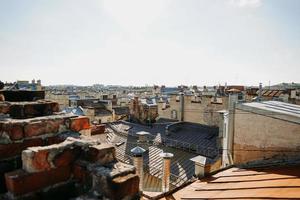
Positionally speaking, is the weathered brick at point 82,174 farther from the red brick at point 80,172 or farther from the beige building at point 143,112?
the beige building at point 143,112

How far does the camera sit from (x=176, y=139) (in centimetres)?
1917

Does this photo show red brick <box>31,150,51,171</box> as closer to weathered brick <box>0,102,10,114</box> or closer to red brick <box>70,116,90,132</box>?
red brick <box>70,116,90,132</box>

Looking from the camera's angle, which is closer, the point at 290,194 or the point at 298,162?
the point at 290,194

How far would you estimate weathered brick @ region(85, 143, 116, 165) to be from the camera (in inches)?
91.8

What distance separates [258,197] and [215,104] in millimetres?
21431

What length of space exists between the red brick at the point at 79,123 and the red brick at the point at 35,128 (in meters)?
0.33

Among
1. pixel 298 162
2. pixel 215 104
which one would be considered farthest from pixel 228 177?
pixel 215 104

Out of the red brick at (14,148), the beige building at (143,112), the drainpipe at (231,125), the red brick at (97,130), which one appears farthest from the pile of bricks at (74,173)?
the beige building at (143,112)

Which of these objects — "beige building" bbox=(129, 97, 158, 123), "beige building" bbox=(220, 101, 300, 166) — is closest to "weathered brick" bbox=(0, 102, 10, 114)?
"beige building" bbox=(220, 101, 300, 166)

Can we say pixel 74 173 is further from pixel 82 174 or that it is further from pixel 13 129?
pixel 13 129

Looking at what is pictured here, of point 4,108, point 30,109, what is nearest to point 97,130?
point 30,109

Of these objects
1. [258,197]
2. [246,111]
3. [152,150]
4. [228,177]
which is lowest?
[152,150]

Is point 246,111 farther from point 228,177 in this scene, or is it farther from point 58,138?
point 58,138

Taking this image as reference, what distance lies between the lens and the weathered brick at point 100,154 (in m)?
2.33
